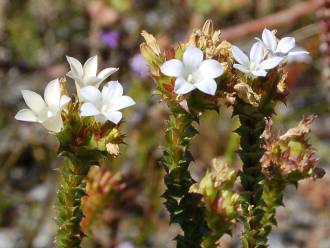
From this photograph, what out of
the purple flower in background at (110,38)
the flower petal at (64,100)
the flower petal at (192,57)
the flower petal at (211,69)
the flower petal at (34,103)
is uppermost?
the purple flower in background at (110,38)

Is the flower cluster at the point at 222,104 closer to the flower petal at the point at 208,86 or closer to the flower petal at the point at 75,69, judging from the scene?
the flower petal at the point at 208,86

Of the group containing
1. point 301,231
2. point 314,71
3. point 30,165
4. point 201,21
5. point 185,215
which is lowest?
point 185,215

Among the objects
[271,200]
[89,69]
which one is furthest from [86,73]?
[271,200]

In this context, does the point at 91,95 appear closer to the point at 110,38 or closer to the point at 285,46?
the point at 285,46

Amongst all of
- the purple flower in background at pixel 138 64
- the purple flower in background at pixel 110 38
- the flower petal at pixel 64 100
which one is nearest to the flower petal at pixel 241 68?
the flower petal at pixel 64 100

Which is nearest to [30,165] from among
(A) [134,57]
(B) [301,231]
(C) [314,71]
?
(A) [134,57]

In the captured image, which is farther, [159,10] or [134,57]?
[159,10]

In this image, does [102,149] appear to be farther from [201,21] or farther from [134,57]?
[201,21]

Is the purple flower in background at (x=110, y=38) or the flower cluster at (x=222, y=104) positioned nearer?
the flower cluster at (x=222, y=104)

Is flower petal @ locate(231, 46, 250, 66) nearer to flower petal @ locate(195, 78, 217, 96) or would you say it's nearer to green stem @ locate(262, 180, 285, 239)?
flower petal @ locate(195, 78, 217, 96)
